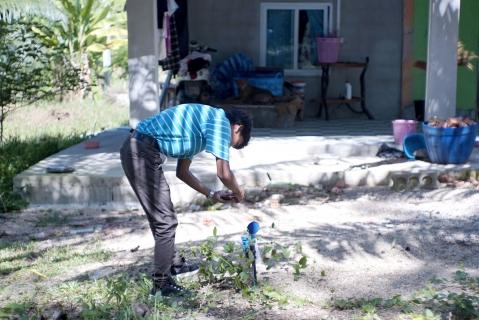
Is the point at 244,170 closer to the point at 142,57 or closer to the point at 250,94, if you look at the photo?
the point at 142,57

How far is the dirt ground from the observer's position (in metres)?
4.69

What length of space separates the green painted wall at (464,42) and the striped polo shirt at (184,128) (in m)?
9.18

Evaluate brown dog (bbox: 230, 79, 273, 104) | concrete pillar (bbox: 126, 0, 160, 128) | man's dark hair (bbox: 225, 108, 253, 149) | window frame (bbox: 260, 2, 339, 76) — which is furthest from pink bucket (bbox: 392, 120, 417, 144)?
man's dark hair (bbox: 225, 108, 253, 149)

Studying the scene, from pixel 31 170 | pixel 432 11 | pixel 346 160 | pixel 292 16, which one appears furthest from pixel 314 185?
pixel 292 16

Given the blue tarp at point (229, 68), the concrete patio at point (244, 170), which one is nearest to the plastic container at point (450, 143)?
the concrete patio at point (244, 170)

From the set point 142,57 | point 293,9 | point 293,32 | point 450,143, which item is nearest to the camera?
point 450,143

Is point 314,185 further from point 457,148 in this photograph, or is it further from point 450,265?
point 450,265

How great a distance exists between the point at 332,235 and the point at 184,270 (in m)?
1.58

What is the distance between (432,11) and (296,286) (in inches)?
226

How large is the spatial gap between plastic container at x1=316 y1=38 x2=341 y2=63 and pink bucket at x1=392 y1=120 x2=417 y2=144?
3232 millimetres

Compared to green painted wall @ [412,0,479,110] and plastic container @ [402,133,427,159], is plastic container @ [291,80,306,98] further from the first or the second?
plastic container @ [402,133,427,159]

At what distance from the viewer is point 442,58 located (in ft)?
29.8

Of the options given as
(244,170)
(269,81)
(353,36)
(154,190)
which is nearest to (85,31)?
(269,81)

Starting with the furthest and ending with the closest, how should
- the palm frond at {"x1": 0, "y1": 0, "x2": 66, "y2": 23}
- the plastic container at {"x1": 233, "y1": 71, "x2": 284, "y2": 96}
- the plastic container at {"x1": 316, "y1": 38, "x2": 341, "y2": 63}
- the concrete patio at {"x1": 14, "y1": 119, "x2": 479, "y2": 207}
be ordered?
the palm frond at {"x1": 0, "y1": 0, "x2": 66, "y2": 23} < the plastic container at {"x1": 316, "y1": 38, "x2": 341, "y2": 63} < the plastic container at {"x1": 233, "y1": 71, "x2": 284, "y2": 96} < the concrete patio at {"x1": 14, "y1": 119, "x2": 479, "y2": 207}
